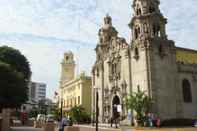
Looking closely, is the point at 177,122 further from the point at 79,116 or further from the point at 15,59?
the point at 15,59

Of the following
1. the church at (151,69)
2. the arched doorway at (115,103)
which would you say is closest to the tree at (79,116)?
the church at (151,69)

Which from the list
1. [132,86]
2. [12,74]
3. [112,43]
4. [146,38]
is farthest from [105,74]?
[12,74]

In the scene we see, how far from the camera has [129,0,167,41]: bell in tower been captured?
55219 millimetres

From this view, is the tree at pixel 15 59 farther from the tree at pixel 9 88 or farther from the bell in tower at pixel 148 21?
the bell in tower at pixel 148 21

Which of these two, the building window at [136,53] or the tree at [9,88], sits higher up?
the building window at [136,53]

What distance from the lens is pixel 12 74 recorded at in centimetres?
4100

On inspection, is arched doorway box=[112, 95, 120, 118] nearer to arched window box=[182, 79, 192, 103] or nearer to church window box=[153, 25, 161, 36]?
arched window box=[182, 79, 192, 103]

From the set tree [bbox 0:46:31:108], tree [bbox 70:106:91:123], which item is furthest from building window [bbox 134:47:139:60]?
tree [bbox 70:106:91:123]

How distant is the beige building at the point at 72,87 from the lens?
86.2 m

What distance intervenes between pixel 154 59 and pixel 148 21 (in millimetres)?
7081

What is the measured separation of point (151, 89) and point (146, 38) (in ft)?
28.0

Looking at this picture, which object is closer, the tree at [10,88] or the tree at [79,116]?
the tree at [10,88]

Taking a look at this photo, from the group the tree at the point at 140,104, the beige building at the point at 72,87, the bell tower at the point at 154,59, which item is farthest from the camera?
the beige building at the point at 72,87

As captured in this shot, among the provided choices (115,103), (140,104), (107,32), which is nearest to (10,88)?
(140,104)
